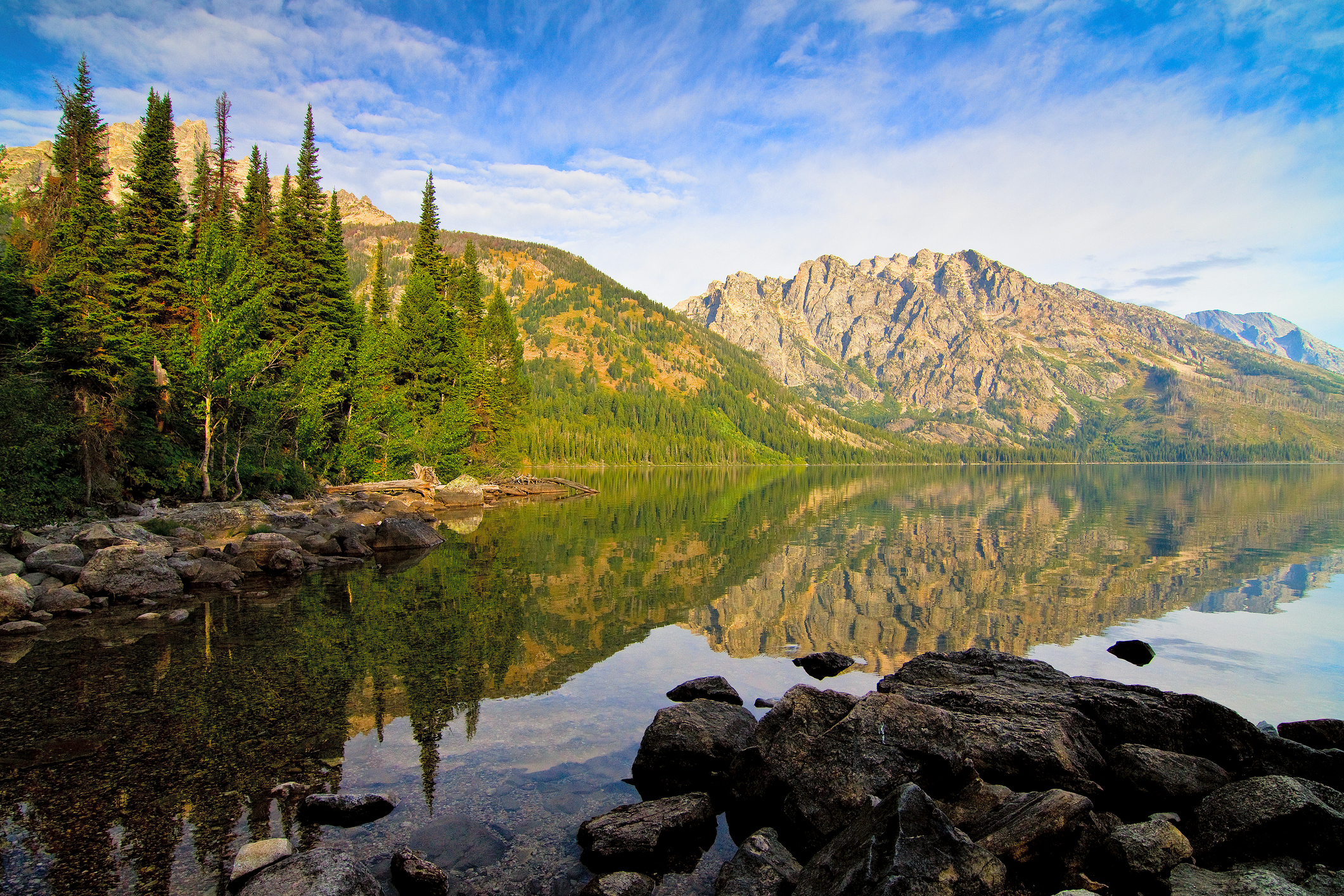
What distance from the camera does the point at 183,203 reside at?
4012 cm

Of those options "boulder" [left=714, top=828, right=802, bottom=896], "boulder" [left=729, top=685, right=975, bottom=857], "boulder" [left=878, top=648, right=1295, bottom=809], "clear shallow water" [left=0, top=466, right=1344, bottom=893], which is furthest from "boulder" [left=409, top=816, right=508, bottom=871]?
"boulder" [left=878, top=648, right=1295, bottom=809]

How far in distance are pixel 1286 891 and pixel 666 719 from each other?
7.31m

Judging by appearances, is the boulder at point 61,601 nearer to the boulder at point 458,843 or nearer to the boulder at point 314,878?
the boulder at point 458,843

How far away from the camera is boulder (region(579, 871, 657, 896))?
22.2ft

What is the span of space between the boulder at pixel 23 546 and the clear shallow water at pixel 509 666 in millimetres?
5174

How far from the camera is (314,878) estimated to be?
20.6ft

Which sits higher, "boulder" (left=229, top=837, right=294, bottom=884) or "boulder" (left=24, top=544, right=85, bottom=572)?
"boulder" (left=24, top=544, right=85, bottom=572)

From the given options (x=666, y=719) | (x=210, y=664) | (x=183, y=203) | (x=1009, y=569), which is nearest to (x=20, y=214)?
(x=183, y=203)

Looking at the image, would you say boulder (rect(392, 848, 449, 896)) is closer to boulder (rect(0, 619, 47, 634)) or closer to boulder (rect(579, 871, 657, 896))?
boulder (rect(579, 871, 657, 896))

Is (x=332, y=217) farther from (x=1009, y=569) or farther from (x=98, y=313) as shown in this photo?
(x=1009, y=569)

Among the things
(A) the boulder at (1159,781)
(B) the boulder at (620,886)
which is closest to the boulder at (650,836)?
(B) the boulder at (620,886)

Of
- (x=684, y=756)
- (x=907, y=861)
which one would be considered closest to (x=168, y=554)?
(x=684, y=756)

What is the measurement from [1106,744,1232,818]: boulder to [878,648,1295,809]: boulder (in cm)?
25

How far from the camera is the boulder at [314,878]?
6145mm
